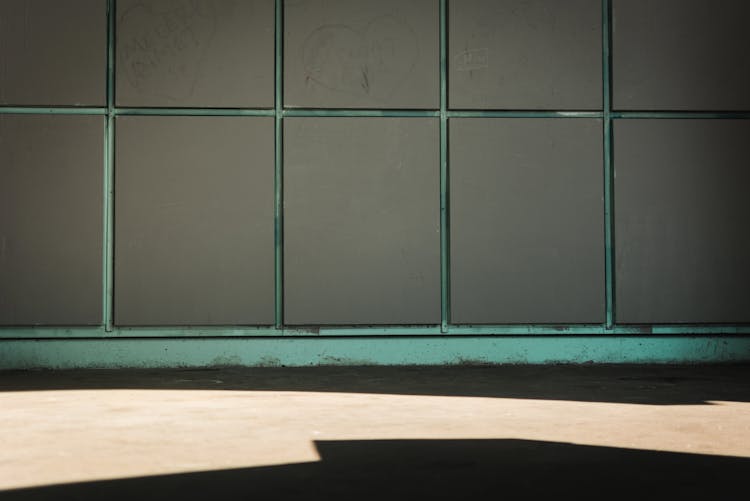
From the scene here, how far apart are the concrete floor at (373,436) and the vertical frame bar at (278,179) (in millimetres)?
967

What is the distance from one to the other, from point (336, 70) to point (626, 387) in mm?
3824

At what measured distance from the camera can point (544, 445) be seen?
15.5 feet

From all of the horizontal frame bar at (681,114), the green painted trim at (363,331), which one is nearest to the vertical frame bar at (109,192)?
the green painted trim at (363,331)

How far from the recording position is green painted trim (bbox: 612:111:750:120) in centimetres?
Result: 909

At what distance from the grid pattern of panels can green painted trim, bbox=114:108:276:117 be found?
0.7 inches

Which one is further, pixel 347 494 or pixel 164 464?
pixel 164 464

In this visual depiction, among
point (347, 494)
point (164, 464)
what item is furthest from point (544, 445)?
point (164, 464)

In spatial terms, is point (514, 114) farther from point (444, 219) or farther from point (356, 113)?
point (356, 113)

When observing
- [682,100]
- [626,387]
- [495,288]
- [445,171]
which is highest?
[682,100]

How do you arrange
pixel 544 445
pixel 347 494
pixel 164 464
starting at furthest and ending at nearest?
pixel 544 445 → pixel 164 464 → pixel 347 494

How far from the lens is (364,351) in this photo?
884 cm

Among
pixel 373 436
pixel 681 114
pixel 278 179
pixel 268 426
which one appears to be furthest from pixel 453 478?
pixel 681 114

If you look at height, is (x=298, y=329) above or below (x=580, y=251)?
below

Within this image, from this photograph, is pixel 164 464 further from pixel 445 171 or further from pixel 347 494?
pixel 445 171
